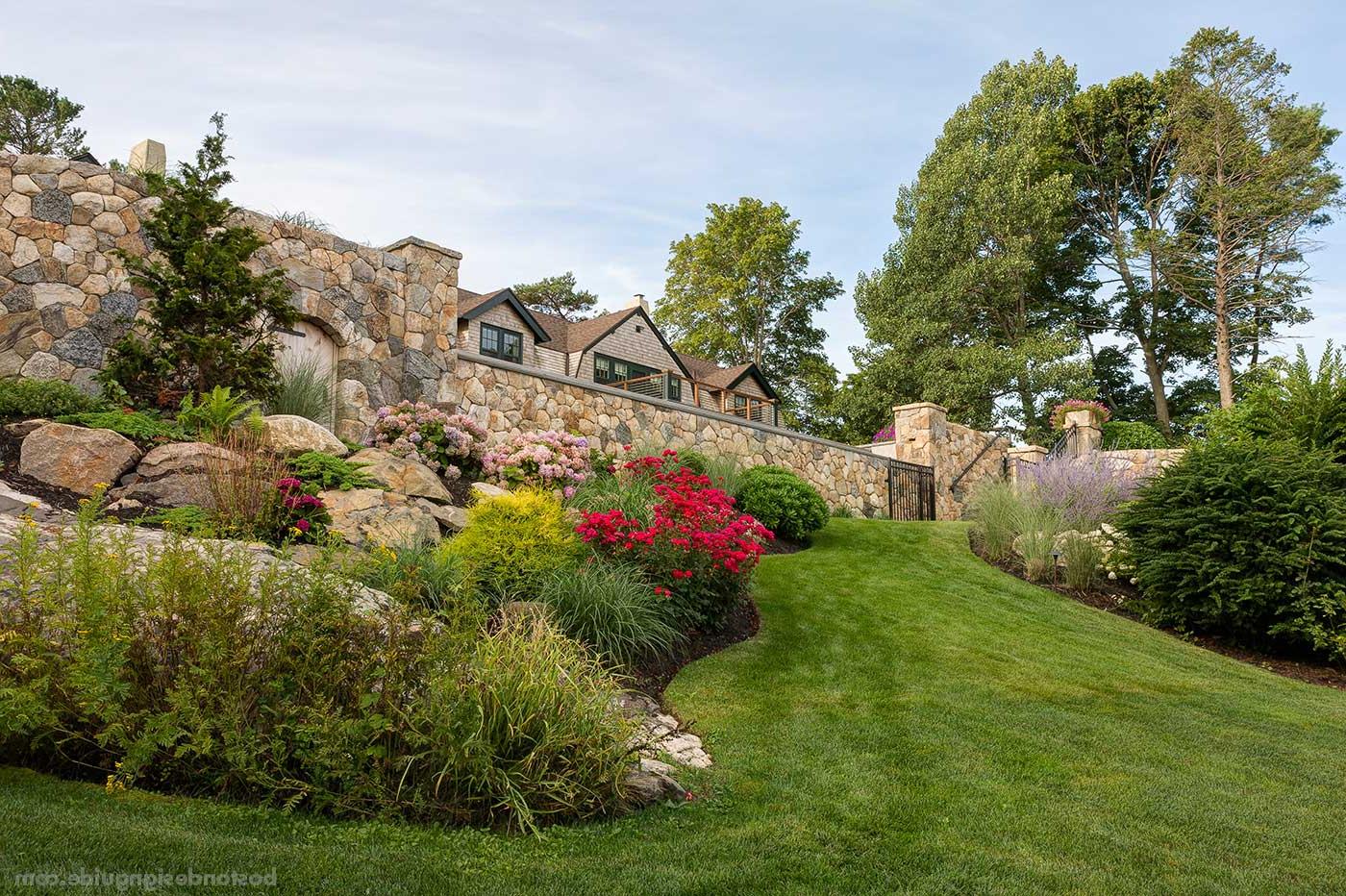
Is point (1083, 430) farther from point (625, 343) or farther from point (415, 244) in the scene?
point (415, 244)

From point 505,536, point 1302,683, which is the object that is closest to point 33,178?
point 505,536

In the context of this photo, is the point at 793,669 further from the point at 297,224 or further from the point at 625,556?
the point at 297,224

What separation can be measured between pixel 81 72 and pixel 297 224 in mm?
2578

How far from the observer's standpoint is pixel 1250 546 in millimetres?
8977

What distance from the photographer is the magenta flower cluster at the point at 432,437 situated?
938cm

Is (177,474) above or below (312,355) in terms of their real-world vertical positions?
below

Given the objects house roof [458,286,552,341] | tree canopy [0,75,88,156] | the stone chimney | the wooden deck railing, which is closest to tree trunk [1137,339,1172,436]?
the wooden deck railing

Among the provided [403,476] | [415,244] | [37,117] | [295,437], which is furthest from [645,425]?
[37,117]

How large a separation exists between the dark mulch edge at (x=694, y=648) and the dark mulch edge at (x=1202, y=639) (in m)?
4.47

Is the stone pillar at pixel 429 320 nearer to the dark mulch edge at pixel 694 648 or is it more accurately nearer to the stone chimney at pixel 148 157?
the stone chimney at pixel 148 157

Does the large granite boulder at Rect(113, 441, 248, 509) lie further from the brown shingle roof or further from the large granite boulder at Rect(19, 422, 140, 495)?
the brown shingle roof

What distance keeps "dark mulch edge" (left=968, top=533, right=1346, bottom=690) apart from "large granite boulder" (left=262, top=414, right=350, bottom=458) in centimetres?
784

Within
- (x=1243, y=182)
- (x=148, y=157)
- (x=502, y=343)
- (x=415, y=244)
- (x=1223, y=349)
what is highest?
(x=1243, y=182)

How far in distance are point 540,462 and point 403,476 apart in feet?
5.87
